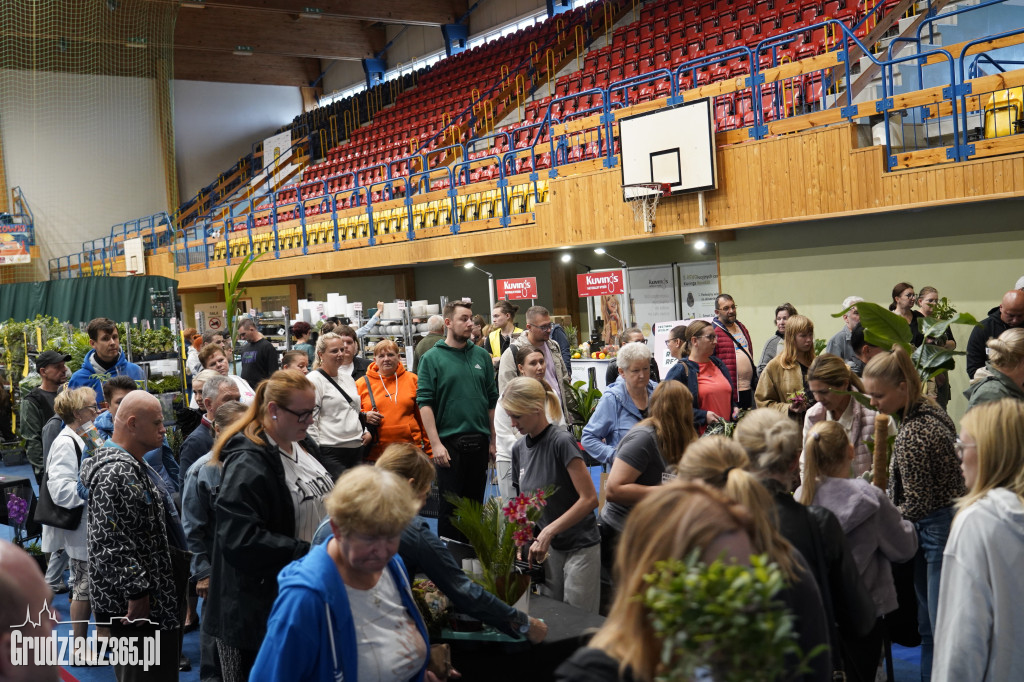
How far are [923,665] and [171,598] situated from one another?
291 cm

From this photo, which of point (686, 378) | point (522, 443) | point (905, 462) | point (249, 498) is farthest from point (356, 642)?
point (686, 378)

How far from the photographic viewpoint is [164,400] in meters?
11.0

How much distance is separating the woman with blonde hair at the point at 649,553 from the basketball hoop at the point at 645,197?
8622 millimetres

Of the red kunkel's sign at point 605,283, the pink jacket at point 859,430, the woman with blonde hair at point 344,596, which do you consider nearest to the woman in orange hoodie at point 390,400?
the pink jacket at point 859,430

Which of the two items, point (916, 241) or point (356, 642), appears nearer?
point (356, 642)

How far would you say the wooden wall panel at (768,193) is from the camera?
7.47m

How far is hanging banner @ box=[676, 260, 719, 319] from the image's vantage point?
38.9 feet

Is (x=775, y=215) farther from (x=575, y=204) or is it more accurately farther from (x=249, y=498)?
(x=249, y=498)

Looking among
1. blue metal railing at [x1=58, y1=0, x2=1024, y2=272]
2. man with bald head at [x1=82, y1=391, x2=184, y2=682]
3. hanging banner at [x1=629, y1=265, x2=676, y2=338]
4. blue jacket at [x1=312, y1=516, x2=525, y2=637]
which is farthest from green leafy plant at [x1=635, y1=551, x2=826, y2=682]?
hanging banner at [x1=629, y1=265, x2=676, y2=338]

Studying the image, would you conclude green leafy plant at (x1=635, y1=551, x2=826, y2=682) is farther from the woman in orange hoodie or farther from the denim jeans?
the woman in orange hoodie

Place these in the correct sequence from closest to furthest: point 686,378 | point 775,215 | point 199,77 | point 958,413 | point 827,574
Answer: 1. point 827,574
2. point 686,378
3. point 958,413
4. point 775,215
5. point 199,77

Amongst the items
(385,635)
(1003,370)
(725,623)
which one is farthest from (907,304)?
(725,623)

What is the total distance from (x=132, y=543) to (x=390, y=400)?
8.20 ft

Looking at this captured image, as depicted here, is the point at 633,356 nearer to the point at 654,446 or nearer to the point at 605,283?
the point at 654,446
